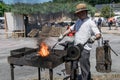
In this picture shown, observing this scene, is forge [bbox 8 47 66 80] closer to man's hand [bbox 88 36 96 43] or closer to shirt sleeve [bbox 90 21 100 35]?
man's hand [bbox 88 36 96 43]

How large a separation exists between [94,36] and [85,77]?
1039 mm

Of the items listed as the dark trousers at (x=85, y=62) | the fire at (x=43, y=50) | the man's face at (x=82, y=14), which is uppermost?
the man's face at (x=82, y=14)

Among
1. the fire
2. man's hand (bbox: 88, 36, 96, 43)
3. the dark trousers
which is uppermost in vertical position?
man's hand (bbox: 88, 36, 96, 43)

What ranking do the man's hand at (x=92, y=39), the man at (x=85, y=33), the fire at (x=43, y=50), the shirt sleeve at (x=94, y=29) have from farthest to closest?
the man at (x=85, y=33)
the shirt sleeve at (x=94, y=29)
the man's hand at (x=92, y=39)
the fire at (x=43, y=50)

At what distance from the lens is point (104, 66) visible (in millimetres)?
10922

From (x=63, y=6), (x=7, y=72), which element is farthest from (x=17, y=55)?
(x=63, y=6)

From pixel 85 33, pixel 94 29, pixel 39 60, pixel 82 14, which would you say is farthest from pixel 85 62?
pixel 39 60

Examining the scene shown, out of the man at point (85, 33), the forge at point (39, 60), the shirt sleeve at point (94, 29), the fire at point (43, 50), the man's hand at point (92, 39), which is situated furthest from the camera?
the man at point (85, 33)

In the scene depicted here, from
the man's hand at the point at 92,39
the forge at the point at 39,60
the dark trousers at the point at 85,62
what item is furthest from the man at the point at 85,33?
the forge at the point at 39,60

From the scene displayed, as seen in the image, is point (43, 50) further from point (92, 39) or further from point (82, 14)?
point (82, 14)

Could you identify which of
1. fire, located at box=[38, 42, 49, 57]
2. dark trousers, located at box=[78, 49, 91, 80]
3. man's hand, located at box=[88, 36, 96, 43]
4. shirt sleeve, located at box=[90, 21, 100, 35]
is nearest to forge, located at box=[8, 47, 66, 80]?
fire, located at box=[38, 42, 49, 57]

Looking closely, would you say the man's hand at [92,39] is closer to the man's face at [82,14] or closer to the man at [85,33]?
the man at [85,33]

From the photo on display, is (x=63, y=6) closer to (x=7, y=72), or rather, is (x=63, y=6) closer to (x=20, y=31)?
(x=20, y=31)

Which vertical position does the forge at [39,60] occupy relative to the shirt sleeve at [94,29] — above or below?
below
